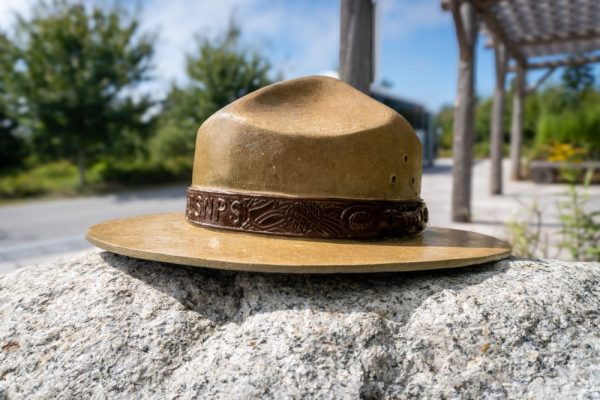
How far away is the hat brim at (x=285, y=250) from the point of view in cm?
131

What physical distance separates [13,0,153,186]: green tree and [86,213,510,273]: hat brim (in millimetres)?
11370

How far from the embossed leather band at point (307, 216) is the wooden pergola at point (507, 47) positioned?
402cm

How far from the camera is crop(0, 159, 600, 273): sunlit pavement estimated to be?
17.4 ft

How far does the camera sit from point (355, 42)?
2.85 meters

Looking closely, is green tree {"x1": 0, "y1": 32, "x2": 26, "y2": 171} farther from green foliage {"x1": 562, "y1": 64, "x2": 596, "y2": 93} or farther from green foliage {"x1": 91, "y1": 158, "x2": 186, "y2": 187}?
green foliage {"x1": 562, "y1": 64, "x2": 596, "y2": 93}

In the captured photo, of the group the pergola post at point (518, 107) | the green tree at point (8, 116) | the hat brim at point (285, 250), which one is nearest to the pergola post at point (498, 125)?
the pergola post at point (518, 107)

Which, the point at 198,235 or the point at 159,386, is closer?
the point at 159,386

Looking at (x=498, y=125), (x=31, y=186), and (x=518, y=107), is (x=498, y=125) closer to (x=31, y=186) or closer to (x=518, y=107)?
(x=518, y=107)

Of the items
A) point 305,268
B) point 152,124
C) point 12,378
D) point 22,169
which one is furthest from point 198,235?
point 22,169

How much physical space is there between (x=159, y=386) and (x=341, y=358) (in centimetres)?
Result: 46

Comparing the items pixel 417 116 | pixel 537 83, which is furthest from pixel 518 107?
pixel 417 116

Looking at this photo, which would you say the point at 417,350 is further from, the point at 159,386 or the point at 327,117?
the point at 327,117

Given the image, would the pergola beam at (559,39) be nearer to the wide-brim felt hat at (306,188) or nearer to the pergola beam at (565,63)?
the pergola beam at (565,63)

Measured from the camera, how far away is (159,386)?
1.28 m
